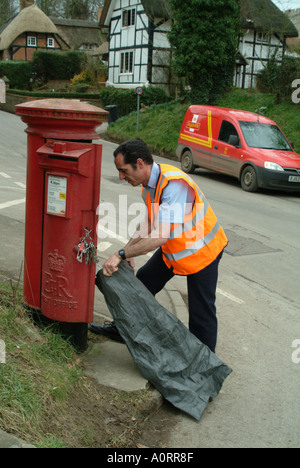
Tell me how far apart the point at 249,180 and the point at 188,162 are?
9.14 feet

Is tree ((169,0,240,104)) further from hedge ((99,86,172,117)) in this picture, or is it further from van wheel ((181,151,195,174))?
van wheel ((181,151,195,174))

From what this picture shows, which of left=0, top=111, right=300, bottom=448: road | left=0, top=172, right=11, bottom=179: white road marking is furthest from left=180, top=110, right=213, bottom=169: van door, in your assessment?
left=0, top=172, right=11, bottom=179: white road marking

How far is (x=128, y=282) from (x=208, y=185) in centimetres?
1014

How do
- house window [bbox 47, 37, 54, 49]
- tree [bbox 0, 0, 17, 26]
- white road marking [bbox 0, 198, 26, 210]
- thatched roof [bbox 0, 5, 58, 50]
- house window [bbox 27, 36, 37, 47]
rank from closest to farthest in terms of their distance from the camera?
white road marking [bbox 0, 198, 26, 210]
thatched roof [bbox 0, 5, 58, 50]
house window [bbox 27, 36, 37, 47]
house window [bbox 47, 37, 54, 49]
tree [bbox 0, 0, 17, 26]

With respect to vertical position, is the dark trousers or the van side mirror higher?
the van side mirror

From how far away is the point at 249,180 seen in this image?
524 inches

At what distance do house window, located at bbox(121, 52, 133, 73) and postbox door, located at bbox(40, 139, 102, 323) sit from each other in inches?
1293

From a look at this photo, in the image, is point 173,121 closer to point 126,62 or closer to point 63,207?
point 126,62

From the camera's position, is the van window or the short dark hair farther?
the van window

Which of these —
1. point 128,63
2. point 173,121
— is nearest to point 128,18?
point 128,63

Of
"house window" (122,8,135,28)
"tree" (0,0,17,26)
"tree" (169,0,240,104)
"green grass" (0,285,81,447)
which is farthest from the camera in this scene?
"tree" (0,0,17,26)

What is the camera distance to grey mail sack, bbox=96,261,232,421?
3531mm

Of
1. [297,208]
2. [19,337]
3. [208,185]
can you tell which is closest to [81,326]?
[19,337]

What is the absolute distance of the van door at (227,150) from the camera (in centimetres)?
1372
